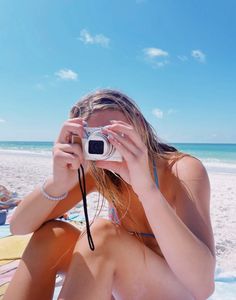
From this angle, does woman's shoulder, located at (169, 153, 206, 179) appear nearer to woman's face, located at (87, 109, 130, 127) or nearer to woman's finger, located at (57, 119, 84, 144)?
woman's face, located at (87, 109, 130, 127)

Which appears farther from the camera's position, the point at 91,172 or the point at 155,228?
the point at 91,172

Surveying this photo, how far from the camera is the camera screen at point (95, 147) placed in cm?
108

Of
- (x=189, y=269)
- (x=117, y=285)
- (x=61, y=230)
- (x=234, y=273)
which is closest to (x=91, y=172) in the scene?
(x=61, y=230)

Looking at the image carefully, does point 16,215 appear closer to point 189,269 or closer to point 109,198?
point 109,198

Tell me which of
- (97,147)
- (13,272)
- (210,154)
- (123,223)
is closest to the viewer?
(97,147)

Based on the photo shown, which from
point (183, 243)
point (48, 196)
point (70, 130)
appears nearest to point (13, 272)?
point (48, 196)

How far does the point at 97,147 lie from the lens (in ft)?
3.59

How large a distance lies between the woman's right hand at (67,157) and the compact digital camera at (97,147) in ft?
0.14

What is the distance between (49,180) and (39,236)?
0.89 ft

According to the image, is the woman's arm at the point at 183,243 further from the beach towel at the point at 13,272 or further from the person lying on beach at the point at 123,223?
the beach towel at the point at 13,272

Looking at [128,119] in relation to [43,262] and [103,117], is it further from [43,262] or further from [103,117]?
[43,262]

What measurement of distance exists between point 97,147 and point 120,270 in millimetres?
489

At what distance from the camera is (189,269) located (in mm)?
863

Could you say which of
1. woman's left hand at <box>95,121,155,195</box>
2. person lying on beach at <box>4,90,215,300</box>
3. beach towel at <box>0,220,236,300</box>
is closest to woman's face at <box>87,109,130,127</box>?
person lying on beach at <box>4,90,215,300</box>
